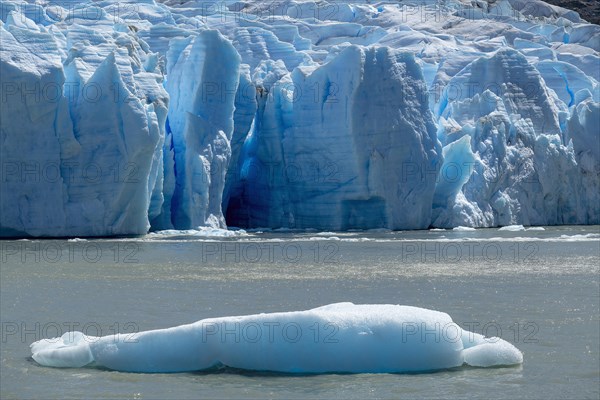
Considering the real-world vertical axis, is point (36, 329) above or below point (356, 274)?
above

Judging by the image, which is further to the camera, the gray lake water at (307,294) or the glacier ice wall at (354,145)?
the glacier ice wall at (354,145)

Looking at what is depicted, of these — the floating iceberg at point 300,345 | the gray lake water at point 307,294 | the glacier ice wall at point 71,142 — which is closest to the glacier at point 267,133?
the glacier ice wall at point 71,142

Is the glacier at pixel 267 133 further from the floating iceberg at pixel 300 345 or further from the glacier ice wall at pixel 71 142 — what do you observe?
the floating iceberg at pixel 300 345

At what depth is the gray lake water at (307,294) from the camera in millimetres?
6648

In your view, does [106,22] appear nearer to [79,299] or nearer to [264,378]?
[79,299]

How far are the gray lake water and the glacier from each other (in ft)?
3.14

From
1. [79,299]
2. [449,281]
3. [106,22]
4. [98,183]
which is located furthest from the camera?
[106,22]

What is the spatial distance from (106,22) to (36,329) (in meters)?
15.5

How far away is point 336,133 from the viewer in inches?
838

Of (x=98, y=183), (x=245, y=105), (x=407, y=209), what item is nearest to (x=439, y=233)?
(x=407, y=209)

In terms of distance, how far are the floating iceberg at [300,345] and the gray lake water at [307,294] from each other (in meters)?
0.11

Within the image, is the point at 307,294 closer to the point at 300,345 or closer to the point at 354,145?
the point at 300,345

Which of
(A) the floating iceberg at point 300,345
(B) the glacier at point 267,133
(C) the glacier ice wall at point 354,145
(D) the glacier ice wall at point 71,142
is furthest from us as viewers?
(C) the glacier ice wall at point 354,145

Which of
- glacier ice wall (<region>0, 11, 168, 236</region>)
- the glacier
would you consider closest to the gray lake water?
glacier ice wall (<region>0, 11, 168, 236</region>)
